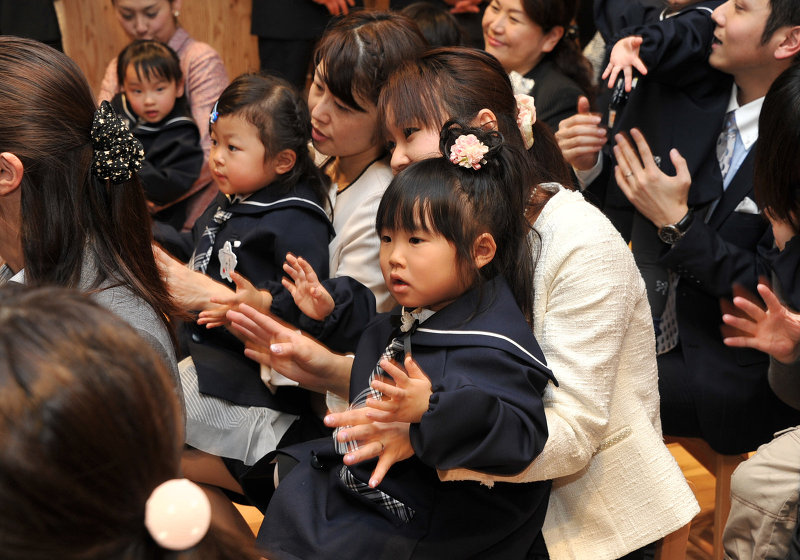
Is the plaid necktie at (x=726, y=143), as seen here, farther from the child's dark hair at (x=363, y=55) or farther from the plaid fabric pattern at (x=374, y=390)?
the plaid fabric pattern at (x=374, y=390)

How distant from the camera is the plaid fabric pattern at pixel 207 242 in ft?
6.65

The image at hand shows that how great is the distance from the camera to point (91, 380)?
712 mm

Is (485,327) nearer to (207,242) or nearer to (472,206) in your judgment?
(472,206)

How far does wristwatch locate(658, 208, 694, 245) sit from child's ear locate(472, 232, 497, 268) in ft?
2.38

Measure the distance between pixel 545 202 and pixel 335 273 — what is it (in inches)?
24.4

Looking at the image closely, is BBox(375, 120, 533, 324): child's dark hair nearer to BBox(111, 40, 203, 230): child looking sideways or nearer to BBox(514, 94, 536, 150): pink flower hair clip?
BBox(514, 94, 536, 150): pink flower hair clip

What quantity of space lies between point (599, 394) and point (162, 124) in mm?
2272

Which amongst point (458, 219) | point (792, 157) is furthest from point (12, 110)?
point (792, 157)

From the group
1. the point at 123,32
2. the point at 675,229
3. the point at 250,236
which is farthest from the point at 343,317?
the point at 123,32

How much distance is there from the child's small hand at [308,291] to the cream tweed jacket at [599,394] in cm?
49

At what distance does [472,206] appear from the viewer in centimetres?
134

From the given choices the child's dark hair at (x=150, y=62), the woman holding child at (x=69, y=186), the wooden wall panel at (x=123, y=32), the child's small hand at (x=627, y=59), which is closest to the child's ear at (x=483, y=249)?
the woman holding child at (x=69, y=186)

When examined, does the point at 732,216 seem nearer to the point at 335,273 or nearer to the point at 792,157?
the point at 792,157

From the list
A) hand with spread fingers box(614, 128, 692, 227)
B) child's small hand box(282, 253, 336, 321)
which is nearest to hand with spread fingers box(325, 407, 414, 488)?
child's small hand box(282, 253, 336, 321)
